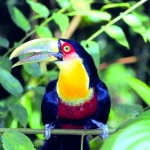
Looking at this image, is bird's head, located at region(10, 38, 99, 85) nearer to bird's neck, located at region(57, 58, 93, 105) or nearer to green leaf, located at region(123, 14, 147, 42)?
bird's neck, located at region(57, 58, 93, 105)

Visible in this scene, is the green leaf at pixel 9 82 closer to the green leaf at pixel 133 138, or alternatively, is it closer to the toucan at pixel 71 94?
the toucan at pixel 71 94

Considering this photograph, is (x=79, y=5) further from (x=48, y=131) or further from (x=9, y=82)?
(x=48, y=131)

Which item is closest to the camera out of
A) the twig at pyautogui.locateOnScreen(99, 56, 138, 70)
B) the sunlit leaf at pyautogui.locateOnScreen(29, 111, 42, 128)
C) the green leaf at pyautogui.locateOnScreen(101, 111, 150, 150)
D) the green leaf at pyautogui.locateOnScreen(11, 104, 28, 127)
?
the green leaf at pyautogui.locateOnScreen(101, 111, 150, 150)

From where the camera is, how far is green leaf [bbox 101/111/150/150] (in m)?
0.78

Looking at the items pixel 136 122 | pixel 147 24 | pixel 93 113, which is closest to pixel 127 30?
pixel 147 24

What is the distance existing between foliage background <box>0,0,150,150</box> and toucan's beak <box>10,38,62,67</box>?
6cm

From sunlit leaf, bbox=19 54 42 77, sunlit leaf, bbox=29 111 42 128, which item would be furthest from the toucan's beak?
sunlit leaf, bbox=29 111 42 128

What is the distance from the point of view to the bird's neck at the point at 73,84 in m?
1.91

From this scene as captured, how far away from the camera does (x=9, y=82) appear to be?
71.5 inches

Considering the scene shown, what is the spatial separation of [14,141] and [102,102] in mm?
896

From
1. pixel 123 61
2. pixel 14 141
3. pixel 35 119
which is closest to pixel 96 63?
pixel 35 119

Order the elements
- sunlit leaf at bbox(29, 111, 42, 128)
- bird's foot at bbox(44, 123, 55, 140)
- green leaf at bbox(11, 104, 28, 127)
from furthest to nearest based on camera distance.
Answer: sunlit leaf at bbox(29, 111, 42, 128)
green leaf at bbox(11, 104, 28, 127)
bird's foot at bbox(44, 123, 55, 140)

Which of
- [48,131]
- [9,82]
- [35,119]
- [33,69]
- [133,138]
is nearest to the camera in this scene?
[133,138]

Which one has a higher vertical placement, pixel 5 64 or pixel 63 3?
pixel 63 3
